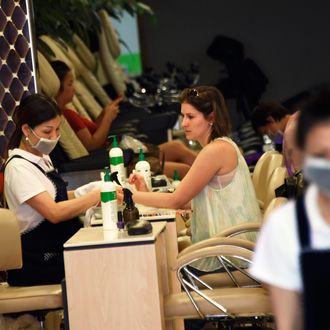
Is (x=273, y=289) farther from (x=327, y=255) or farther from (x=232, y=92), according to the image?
(x=232, y=92)

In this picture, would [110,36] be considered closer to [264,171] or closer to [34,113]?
[264,171]

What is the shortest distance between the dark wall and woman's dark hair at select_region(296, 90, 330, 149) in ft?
38.6

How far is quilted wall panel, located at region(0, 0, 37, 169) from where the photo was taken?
5.41 meters

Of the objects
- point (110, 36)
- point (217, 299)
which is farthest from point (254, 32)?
point (217, 299)

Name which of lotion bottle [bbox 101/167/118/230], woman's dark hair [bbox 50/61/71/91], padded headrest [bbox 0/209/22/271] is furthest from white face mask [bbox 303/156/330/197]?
woman's dark hair [bbox 50/61/71/91]

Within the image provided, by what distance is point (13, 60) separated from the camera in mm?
5535

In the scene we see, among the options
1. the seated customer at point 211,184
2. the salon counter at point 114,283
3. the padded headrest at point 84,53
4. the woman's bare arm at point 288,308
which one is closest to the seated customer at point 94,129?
the padded headrest at point 84,53

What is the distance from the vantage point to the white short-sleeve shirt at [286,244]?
6.29 feet

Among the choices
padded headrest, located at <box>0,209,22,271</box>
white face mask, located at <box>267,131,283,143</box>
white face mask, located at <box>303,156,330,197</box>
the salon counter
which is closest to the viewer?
white face mask, located at <box>303,156,330,197</box>

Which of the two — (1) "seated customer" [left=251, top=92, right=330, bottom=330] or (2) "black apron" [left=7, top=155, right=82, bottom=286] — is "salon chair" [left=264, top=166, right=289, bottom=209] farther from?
(1) "seated customer" [left=251, top=92, right=330, bottom=330]

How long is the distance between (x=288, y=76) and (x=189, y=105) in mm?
9609

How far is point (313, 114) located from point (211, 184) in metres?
2.33

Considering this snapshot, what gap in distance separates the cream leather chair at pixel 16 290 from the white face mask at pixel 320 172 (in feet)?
7.11

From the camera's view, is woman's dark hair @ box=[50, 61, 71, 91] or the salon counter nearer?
the salon counter
